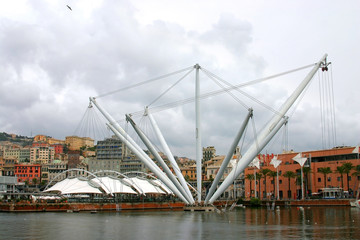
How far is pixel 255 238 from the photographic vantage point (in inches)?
1303

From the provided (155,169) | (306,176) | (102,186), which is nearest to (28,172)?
(102,186)

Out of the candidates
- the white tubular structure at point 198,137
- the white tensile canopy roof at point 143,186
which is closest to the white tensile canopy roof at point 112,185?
the white tensile canopy roof at point 143,186

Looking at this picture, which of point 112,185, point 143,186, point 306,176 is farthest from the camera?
point 306,176

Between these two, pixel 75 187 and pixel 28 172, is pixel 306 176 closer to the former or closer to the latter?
pixel 75 187

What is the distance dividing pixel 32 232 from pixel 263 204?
71515mm

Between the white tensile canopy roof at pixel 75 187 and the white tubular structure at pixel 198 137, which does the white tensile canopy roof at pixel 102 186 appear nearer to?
the white tensile canopy roof at pixel 75 187

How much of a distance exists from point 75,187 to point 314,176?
55933 millimetres

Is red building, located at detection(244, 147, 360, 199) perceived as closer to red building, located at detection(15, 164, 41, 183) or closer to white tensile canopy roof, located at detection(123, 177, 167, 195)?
white tensile canopy roof, located at detection(123, 177, 167, 195)

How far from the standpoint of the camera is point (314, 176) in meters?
106

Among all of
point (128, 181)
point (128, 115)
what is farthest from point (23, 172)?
point (128, 115)

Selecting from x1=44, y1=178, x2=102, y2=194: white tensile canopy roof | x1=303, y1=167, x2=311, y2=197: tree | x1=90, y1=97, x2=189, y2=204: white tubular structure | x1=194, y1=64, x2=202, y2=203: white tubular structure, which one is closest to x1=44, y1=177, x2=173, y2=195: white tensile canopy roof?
x1=44, y1=178, x2=102, y2=194: white tensile canopy roof

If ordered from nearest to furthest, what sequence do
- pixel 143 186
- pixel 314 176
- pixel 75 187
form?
pixel 75 187, pixel 143 186, pixel 314 176

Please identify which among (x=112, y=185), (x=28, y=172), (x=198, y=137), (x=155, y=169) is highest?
(x=198, y=137)

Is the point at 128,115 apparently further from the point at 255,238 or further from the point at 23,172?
the point at 23,172
